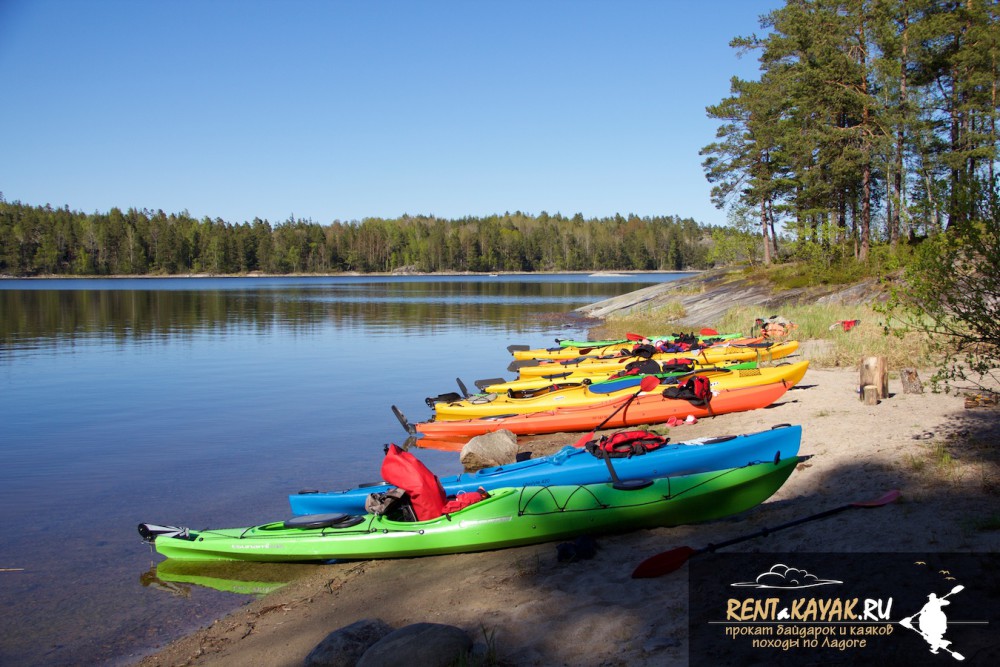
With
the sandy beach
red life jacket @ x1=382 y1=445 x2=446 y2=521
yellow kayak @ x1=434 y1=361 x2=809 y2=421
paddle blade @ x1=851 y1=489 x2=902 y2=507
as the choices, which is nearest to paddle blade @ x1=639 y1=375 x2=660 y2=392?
yellow kayak @ x1=434 y1=361 x2=809 y2=421

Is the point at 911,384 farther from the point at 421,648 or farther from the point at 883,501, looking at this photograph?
the point at 421,648

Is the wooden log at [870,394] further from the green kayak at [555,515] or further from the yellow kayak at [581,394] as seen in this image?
the green kayak at [555,515]

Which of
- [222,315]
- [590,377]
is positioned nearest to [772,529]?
[590,377]

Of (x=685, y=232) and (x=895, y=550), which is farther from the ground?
(x=685, y=232)

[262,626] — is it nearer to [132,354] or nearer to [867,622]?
[867,622]

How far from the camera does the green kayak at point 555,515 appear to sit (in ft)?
22.8

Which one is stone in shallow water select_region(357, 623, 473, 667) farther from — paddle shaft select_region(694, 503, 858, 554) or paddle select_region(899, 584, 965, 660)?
paddle select_region(899, 584, 965, 660)

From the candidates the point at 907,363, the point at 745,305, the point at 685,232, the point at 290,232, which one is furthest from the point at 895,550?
the point at 685,232

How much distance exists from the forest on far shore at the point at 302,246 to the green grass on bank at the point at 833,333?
112m

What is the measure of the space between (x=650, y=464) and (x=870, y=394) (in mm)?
4116

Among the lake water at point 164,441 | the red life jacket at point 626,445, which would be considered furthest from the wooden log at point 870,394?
the lake water at point 164,441

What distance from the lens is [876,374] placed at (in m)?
10.4

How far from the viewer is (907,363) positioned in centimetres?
1255

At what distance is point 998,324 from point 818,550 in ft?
8.39
